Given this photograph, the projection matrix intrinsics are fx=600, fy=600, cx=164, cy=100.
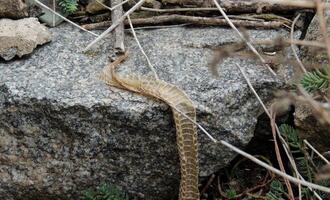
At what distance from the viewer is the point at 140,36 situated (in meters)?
1.85

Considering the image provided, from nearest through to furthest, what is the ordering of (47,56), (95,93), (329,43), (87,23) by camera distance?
1. (329,43)
2. (95,93)
3. (47,56)
4. (87,23)

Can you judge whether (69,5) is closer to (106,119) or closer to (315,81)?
(106,119)

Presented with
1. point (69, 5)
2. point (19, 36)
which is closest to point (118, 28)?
point (69, 5)

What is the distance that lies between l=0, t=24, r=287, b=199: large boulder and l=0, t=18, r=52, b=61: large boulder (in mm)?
34

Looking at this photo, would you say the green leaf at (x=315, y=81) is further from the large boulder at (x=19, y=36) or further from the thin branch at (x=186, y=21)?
the large boulder at (x=19, y=36)

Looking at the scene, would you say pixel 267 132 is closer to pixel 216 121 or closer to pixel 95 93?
pixel 216 121

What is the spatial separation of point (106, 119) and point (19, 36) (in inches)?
13.7

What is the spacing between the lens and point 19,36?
5.58 ft

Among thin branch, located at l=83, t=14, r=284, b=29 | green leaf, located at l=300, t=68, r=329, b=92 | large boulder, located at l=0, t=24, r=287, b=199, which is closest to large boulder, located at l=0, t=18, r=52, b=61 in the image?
large boulder, located at l=0, t=24, r=287, b=199

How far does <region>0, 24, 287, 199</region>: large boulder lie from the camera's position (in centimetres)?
164

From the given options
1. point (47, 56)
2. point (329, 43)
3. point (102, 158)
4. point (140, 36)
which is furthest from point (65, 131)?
point (329, 43)

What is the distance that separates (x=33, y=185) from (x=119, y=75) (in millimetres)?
414

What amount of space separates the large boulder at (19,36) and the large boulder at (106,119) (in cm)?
3

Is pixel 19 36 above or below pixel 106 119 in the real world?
above
